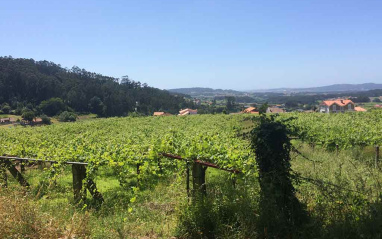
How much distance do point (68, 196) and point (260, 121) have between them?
469 cm

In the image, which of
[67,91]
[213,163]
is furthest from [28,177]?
[67,91]

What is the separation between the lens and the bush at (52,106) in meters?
76.9

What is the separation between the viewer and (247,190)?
4.14m

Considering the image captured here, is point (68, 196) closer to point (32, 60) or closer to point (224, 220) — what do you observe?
point (224, 220)

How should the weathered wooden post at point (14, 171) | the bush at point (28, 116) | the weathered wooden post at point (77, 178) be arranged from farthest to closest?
the bush at point (28, 116)
the weathered wooden post at point (14, 171)
the weathered wooden post at point (77, 178)

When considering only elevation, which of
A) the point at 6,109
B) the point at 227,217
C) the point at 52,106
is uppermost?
the point at 227,217

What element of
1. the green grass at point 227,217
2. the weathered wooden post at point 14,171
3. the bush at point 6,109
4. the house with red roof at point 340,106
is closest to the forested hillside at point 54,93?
the bush at point 6,109

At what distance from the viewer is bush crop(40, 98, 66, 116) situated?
76.9 meters

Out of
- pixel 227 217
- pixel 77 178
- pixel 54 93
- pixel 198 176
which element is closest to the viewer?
pixel 227 217

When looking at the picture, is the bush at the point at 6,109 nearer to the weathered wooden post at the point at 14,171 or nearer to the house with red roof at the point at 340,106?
the weathered wooden post at the point at 14,171

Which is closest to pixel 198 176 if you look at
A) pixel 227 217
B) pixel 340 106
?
pixel 227 217

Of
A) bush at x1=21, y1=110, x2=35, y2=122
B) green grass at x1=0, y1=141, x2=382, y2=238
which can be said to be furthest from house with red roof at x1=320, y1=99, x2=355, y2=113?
green grass at x1=0, y1=141, x2=382, y2=238

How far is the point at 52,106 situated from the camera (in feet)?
256

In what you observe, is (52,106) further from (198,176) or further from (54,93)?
(198,176)
